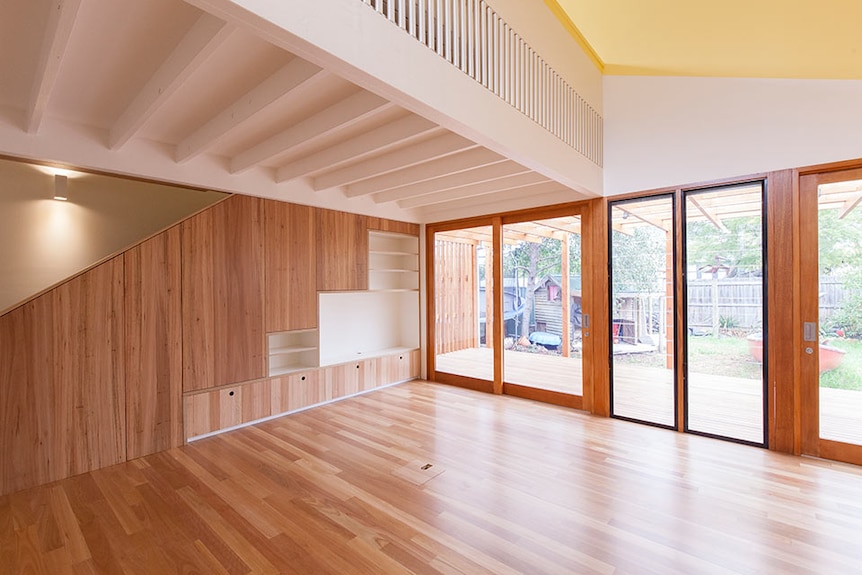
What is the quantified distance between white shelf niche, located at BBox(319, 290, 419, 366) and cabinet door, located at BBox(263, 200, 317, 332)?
0.39 metres

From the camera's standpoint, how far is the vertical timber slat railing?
212 centimetres

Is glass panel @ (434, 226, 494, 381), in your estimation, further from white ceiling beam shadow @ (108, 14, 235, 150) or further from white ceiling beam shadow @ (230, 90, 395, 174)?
white ceiling beam shadow @ (108, 14, 235, 150)

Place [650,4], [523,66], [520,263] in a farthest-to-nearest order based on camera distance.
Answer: [520,263], [650,4], [523,66]

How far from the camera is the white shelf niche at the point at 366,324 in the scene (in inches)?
204

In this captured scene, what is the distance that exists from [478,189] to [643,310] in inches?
88.8

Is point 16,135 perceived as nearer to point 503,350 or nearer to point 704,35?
point 503,350

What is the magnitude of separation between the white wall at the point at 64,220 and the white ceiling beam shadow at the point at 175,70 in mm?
1249

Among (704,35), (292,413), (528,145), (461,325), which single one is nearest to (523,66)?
(528,145)

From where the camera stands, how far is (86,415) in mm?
3062

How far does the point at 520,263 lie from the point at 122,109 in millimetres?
4252

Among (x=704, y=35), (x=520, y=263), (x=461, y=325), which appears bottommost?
(x=461, y=325)

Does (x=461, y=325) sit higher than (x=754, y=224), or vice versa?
(x=754, y=224)

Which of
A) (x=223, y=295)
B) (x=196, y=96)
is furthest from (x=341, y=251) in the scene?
(x=196, y=96)

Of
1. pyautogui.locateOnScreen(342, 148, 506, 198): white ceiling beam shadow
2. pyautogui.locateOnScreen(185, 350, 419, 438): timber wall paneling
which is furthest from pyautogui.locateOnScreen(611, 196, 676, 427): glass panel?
pyautogui.locateOnScreen(185, 350, 419, 438): timber wall paneling
